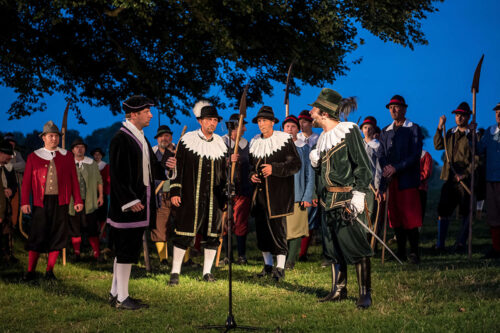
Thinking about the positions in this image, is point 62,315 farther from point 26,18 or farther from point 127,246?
point 26,18

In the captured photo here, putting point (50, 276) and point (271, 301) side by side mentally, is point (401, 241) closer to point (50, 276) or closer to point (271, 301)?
point (271, 301)

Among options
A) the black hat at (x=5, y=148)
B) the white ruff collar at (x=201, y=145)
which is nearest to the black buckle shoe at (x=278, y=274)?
the white ruff collar at (x=201, y=145)

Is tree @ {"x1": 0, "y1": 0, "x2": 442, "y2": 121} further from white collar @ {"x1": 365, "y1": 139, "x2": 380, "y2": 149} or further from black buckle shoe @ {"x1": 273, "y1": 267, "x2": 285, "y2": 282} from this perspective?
black buckle shoe @ {"x1": 273, "y1": 267, "x2": 285, "y2": 282}

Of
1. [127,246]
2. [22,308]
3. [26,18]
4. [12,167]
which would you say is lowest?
[22,308]

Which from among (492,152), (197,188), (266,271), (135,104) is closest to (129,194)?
(135,104)

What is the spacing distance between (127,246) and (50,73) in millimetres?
9179

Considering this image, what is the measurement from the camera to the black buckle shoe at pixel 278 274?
7.31 meters

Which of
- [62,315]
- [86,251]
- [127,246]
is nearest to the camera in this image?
[62,315]

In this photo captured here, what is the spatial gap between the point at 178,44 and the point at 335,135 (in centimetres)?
875

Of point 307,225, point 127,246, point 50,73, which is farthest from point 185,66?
point 127,246

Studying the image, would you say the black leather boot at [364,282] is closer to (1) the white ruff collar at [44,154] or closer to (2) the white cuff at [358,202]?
(2) the white cuff at [358,202]

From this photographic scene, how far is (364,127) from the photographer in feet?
31.9

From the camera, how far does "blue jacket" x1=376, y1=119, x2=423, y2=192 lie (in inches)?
334

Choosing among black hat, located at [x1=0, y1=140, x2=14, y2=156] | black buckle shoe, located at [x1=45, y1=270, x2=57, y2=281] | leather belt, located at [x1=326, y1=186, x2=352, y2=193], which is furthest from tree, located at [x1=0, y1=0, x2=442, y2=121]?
leather belt, located at [x1=326, y1=186, x2=352, y2=193]
